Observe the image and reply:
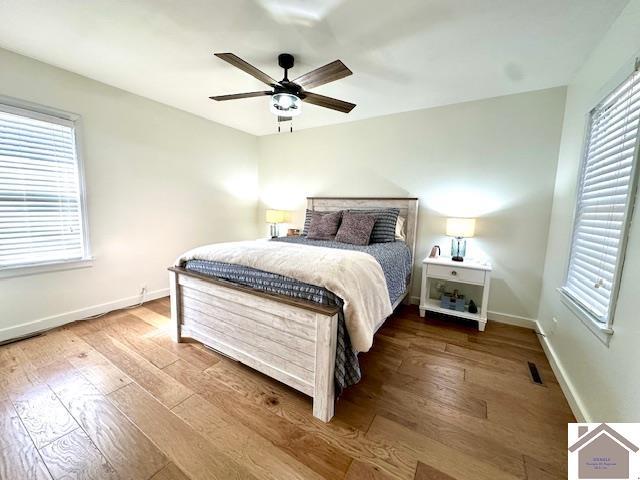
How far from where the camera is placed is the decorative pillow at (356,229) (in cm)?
266

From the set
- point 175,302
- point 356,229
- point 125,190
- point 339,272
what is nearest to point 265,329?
point 339,272

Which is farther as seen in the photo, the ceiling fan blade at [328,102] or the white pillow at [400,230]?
the white pillow at [400,230]

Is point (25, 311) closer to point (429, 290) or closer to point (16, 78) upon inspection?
point (16, 78)

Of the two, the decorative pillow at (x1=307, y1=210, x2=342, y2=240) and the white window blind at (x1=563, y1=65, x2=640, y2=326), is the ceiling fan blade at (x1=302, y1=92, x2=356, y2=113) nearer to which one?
the decorative pillow at (x1=307, y1=210, x2=342, y2=240)

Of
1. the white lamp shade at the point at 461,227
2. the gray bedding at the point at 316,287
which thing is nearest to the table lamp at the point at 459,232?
the white lamp shade at the point at 461,227

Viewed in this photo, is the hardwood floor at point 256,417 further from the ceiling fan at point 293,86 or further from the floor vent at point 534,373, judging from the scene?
the ceiling fan at point 293,86

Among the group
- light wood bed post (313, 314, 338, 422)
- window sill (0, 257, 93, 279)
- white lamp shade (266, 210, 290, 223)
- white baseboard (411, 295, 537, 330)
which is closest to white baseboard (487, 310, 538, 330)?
white baseboard (411, 295, 537, 330)

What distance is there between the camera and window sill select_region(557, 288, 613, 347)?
4.12ft

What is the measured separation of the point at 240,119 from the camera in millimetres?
3475

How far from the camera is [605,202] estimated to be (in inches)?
57.6

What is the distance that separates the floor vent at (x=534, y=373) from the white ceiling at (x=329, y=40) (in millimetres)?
2372

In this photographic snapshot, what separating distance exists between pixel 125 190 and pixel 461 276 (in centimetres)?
371

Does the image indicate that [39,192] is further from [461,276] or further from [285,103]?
[461,276]

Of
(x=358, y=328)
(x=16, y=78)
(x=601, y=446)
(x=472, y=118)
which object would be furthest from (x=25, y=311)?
(x=472, y=118)
